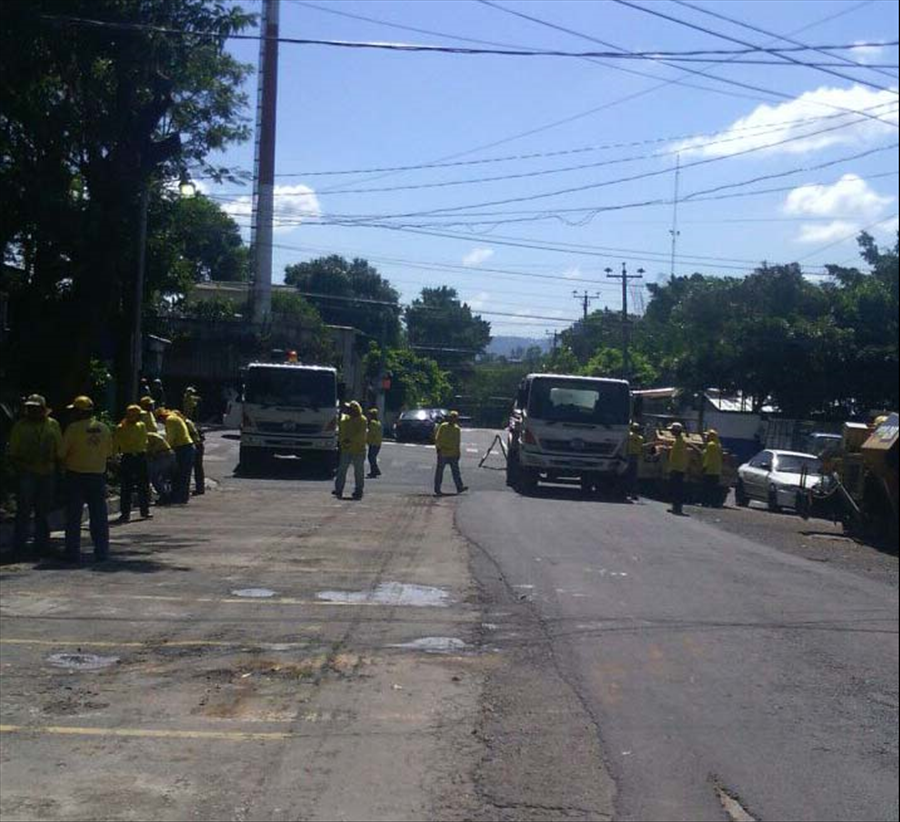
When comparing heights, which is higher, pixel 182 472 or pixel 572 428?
pixel 572 428

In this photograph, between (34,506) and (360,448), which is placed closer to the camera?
(34,506)

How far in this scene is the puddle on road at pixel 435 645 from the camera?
9.73m

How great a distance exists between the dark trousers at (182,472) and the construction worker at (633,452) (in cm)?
854

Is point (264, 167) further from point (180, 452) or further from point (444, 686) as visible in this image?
point (444, 686)

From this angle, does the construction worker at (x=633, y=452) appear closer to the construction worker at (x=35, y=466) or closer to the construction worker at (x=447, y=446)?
the construction worker at (x=447, y=446)

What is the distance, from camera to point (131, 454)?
1841 cm

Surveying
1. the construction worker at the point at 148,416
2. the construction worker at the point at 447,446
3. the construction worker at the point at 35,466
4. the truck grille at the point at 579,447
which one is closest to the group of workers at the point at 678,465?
the truck grille at the point at 579,447

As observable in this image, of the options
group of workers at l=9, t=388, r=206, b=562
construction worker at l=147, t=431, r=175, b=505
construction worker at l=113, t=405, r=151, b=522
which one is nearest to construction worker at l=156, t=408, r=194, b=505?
construction worker at l=147, t=431, r=175, b=505

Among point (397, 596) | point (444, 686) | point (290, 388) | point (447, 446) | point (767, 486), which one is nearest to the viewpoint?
point (444, 686)

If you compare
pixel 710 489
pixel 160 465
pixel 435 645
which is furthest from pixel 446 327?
pixel 435 645

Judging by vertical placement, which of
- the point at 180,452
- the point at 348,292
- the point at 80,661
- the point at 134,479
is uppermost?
the point at 348,292

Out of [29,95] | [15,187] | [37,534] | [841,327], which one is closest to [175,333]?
[15,187]

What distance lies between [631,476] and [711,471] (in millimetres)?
5749

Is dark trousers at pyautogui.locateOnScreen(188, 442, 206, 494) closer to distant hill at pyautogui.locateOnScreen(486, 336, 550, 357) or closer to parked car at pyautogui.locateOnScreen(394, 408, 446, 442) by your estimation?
distant hill at pyautogui.locateOnScreen(486, 336, 550, 357)
